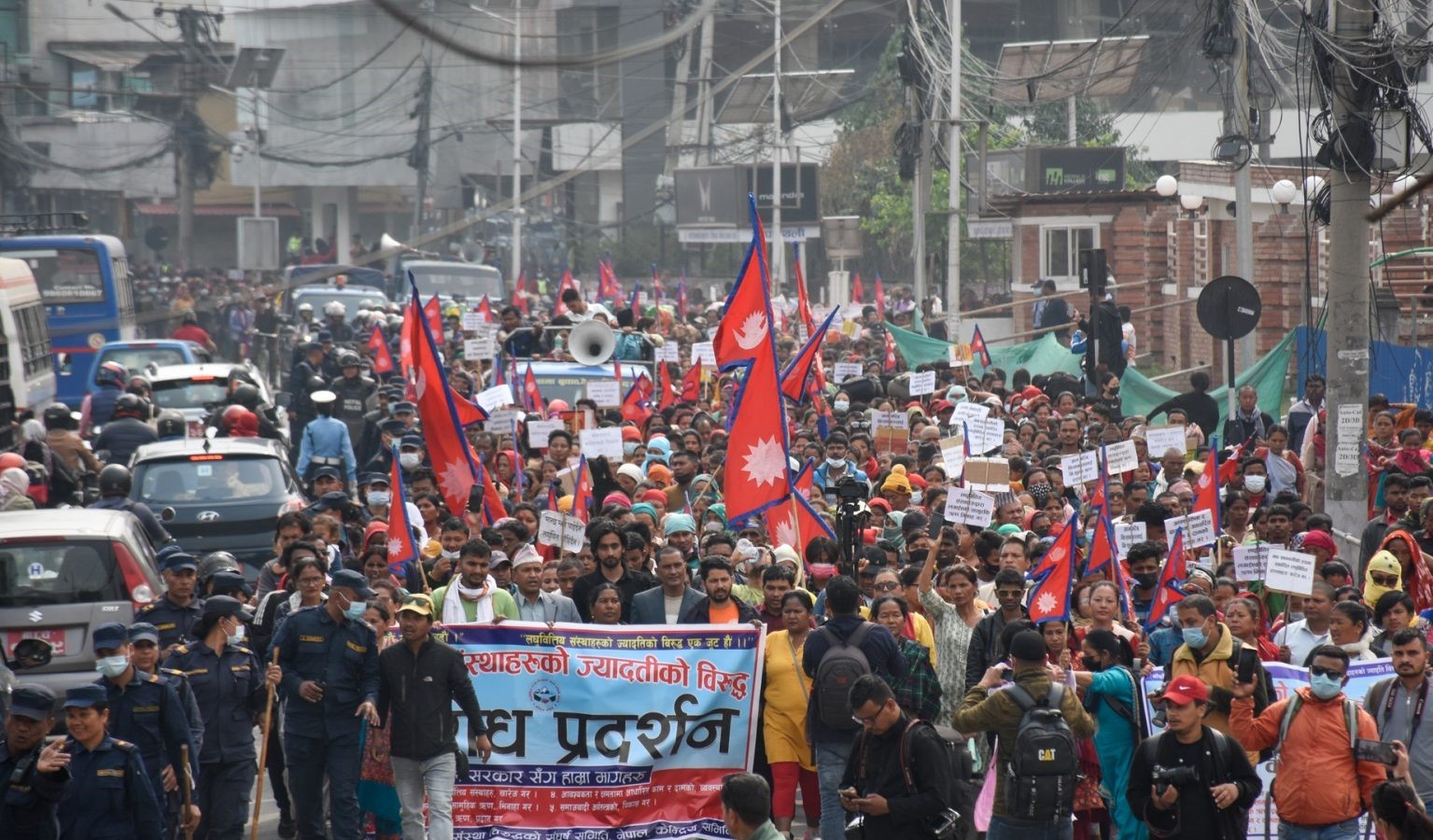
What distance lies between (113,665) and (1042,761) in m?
3.69

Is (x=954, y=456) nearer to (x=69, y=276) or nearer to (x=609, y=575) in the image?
(x=609, y=575)

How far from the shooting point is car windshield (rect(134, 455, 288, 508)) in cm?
1455

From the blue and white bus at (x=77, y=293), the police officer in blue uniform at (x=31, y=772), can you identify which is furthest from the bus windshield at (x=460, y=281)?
the police officer in blue uniform at (x=31, y=772)

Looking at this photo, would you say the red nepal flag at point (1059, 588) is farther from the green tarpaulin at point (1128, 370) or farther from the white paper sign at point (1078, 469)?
the green tarpaulin at point (1128, 370)

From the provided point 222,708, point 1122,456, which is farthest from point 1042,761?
point 1122,456

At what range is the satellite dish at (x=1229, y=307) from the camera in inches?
599

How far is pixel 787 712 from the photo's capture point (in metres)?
8.66

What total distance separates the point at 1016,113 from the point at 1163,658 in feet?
145

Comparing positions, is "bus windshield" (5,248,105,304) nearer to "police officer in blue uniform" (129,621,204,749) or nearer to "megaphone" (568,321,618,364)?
"megaphone" (568,321,618,364)

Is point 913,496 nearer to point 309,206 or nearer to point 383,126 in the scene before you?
point 383,126

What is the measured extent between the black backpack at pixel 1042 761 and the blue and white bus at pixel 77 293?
24.0 m

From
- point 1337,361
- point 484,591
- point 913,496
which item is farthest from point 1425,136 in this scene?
point 484,591

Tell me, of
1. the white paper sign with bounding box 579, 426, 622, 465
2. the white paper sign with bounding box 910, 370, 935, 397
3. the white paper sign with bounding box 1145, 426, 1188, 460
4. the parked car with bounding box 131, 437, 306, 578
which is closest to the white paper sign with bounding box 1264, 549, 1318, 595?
the white paper sign with bounding box 1145, 426, 1188, 460

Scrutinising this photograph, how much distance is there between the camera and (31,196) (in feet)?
188
